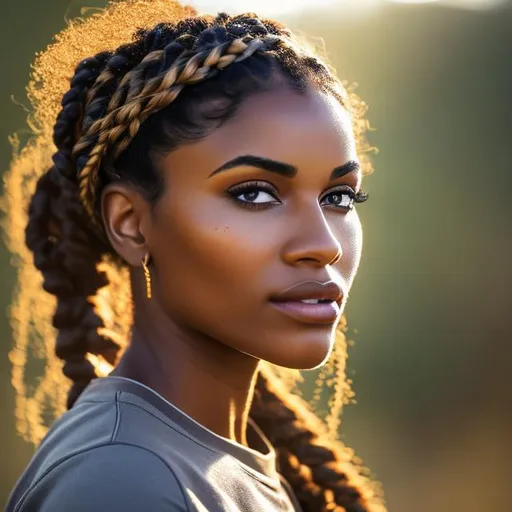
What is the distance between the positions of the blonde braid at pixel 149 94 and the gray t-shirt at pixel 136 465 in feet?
1.85

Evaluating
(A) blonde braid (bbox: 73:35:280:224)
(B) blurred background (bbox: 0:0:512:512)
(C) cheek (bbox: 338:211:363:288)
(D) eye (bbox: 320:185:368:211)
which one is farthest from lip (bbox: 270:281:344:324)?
(B) blurred background (bbox: 0:0:512:512)

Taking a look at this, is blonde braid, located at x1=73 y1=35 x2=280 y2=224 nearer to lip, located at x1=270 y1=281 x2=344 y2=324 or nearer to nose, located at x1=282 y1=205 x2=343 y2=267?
nose, located at x1=282 y1=205 x2=343 y2=267

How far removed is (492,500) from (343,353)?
6.52 meters

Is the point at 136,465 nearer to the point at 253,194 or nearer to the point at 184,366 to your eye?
the point at 184,366

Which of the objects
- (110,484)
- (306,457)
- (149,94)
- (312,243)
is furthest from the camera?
(306,457)

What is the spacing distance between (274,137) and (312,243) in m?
0.25

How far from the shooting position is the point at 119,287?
2.69 m

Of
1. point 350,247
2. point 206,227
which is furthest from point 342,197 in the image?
point 206,227

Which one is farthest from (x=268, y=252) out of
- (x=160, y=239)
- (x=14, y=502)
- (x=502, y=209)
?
(x=502, y=209)

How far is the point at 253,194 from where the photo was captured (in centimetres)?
209

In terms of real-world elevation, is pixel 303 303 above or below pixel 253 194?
below

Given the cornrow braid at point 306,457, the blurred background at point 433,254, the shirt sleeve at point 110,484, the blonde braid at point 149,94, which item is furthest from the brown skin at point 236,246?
the blurred background at point 433,254

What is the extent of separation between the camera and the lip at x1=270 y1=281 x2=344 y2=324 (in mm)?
2031

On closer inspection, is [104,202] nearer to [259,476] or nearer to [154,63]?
[154,63]
